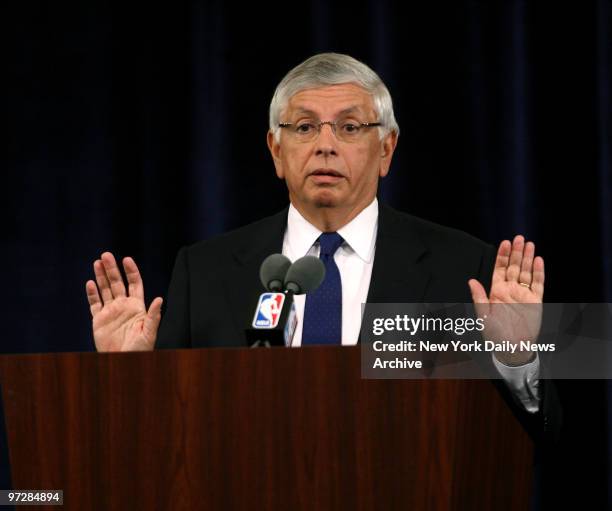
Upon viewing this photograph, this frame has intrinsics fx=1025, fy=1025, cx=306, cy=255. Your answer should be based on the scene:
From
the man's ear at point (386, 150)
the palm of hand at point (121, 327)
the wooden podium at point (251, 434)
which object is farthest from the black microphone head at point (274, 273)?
the man's ear at point (386, 150)

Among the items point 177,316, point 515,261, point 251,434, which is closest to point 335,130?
point 177,316

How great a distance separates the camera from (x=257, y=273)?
2145 millimetres

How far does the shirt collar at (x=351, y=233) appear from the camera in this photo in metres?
2.19

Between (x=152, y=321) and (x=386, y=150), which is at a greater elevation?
(x=386, y=150)

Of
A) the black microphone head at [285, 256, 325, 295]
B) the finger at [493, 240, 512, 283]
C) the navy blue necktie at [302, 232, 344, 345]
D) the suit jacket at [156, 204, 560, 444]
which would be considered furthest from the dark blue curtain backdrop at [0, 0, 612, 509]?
the black microphone head at [285, 256, 325, 295]

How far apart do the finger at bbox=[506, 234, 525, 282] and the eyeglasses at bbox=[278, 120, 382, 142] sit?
607mm

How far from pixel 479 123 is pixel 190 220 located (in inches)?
34.2

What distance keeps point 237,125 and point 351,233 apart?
905mm

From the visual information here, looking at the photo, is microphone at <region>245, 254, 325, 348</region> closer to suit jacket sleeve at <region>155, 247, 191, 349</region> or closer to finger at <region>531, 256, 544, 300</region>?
finger at <region>531, 256, 544, 300</region>

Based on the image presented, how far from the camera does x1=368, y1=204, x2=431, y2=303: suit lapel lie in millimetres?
2068

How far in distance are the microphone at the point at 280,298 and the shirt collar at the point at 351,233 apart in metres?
0.51

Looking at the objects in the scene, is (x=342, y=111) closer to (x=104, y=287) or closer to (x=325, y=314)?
(x=325, y=314)

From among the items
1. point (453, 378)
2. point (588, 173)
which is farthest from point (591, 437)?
point (453, 378)

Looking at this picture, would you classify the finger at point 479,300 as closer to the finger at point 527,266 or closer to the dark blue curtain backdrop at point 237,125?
the finger at point 527,266
